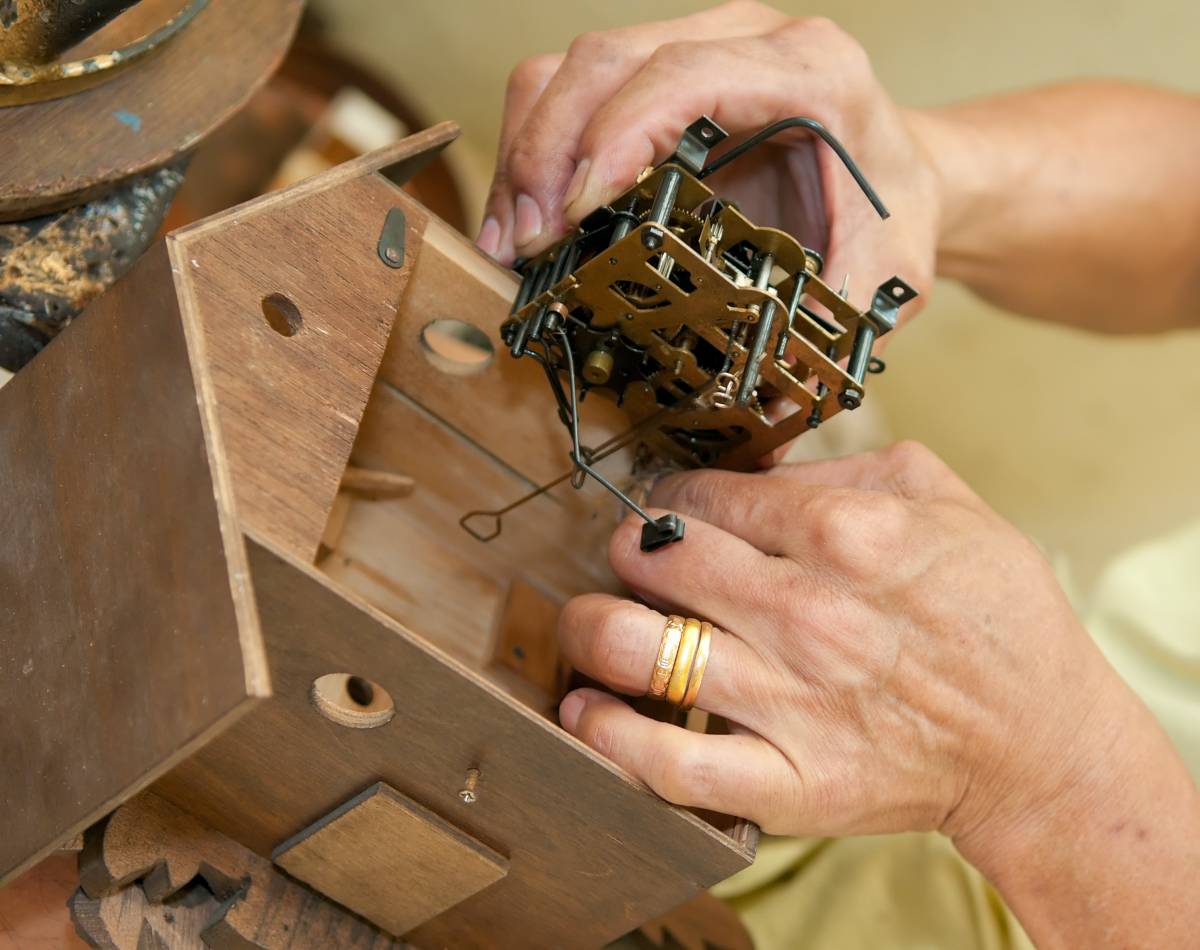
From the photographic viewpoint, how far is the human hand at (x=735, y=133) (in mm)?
899

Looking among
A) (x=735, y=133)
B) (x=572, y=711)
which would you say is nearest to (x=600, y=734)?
(x=572, y=711)

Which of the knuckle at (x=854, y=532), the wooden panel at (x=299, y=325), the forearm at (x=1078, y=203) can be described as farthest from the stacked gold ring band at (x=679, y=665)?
the forearm at (x=1078, y=203)

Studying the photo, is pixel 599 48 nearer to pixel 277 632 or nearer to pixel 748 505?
pixel 748 505

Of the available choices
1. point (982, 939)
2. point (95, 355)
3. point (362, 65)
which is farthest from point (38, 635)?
point (362, 65)

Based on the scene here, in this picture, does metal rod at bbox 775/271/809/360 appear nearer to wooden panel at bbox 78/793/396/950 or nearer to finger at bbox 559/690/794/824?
finger at bbox 559/690/794/824

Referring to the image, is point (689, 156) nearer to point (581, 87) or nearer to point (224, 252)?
point (581, 87)

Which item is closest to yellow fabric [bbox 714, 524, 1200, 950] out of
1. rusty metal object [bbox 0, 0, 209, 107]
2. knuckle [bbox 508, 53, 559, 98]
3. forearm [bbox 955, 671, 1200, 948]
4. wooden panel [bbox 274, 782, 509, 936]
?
forearm [bbox 955, 671, 1200, 948]

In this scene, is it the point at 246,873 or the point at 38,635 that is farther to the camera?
the point at 246,873

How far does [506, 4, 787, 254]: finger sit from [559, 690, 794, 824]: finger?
0.37 meters

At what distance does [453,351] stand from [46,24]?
39 cm

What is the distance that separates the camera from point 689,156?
0.82 metres

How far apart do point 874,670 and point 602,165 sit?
1.35 ft

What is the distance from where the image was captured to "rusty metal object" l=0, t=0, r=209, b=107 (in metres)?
0.83

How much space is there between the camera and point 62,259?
2.96ft
